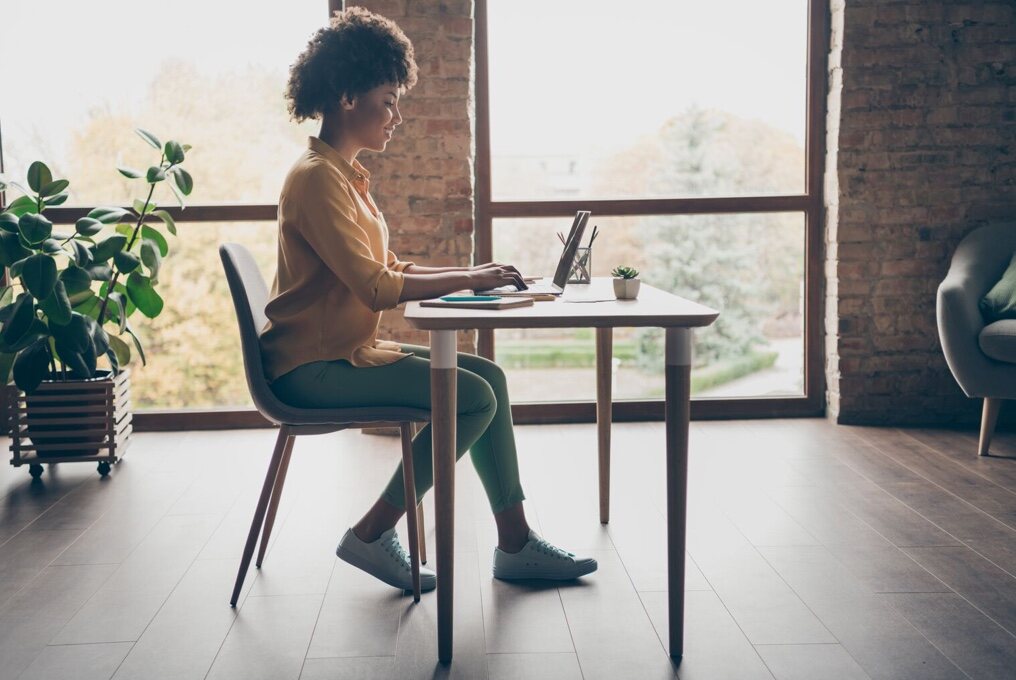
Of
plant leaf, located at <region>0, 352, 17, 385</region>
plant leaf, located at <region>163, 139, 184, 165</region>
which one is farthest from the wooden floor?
plant leaf, located at <region>163, 139, 184, 165</region>

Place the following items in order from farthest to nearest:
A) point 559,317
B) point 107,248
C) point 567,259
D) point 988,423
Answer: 1. point 988,423
2. point 107,248
3. point 567,259
4. point 559,317

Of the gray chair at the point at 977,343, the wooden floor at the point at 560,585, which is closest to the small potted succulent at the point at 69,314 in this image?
the wooden floor at the point at 560,585

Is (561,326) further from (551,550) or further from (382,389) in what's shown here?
(551,550)

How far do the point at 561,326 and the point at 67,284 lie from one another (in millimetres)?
2115

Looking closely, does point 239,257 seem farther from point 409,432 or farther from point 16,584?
point 16,584

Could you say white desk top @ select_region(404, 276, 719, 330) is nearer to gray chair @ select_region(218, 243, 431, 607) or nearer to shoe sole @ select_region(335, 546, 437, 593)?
gray chair @ select_region(218, 243, 431, 607)

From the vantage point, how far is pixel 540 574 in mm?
2561

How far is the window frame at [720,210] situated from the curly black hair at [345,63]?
190cm

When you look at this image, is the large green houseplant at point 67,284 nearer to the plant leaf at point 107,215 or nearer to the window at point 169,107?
the plant leaf at point 107,215

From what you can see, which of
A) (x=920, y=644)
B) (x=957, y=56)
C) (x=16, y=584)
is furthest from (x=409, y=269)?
(x=957, y=56)

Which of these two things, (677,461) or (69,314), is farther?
(69,314)

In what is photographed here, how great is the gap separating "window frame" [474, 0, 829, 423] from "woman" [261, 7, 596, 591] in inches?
72.2

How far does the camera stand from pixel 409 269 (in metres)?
2.76

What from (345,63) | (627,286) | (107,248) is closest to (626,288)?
(627,286)
